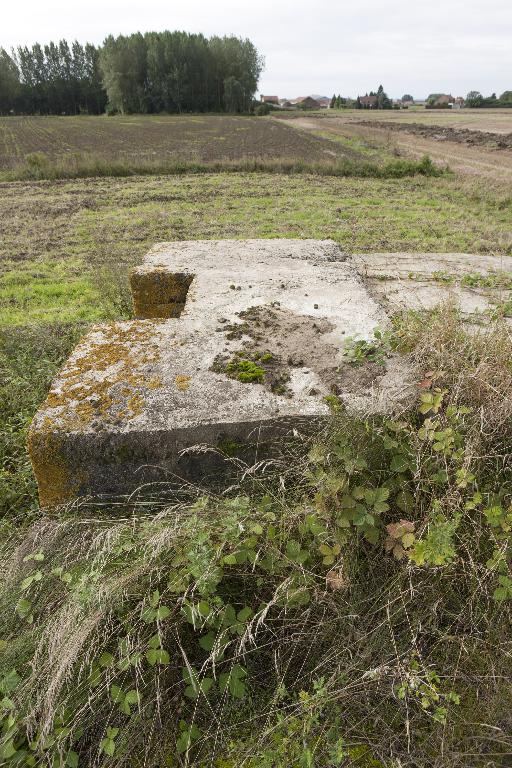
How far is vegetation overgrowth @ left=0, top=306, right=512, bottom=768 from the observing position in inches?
61.4

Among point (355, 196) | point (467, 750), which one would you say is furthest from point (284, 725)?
point (355, 196)

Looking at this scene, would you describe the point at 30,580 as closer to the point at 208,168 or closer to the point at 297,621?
the point at 297,621

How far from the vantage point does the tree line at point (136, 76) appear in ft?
250

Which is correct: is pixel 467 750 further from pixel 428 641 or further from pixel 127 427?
pixel 127 427

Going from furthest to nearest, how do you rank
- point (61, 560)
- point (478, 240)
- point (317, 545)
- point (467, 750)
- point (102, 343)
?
1. point (478, 240)
2. point (102, 343)
3. point (61, 560)
4. point (317, 545)
5. point (467, 750)

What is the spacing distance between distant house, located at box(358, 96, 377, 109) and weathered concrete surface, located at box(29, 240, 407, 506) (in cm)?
12996

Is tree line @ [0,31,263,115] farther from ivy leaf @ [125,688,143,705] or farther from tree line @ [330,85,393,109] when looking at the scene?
ivy leaf @ [125,688,143,705]

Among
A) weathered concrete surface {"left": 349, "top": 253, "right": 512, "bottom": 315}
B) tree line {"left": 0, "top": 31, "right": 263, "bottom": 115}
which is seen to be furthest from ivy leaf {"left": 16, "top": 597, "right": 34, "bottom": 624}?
tree line {"left": 0, "top": 31, "right": 263, "bottom": 115}

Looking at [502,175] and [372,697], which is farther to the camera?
[502,175]

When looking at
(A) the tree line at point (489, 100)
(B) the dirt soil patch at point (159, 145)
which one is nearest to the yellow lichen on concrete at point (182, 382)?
(B) the dirt soil patch at point (159, 145)

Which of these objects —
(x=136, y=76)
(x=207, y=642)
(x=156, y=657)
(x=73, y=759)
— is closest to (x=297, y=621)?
(x=207, y=642)

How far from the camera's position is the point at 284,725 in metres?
1.54

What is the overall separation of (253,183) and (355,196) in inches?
169

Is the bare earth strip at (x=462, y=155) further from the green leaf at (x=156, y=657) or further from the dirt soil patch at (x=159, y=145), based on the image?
the green leaf at (x=156, y=657)
